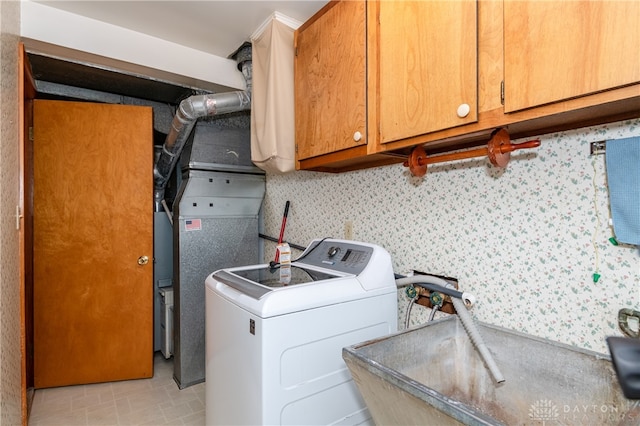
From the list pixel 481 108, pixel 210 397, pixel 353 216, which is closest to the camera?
pixel 481 108

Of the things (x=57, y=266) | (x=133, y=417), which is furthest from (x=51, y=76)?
(x=133, y=417)

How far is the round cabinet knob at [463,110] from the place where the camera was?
1067mm

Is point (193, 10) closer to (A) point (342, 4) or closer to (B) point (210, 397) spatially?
(A) point (342, 4)

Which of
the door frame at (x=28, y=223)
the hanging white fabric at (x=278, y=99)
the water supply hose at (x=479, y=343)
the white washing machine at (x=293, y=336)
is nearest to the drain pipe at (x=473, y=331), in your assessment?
the water supply hose at (x=479, y=343)

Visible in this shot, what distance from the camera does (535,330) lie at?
4.04 feet

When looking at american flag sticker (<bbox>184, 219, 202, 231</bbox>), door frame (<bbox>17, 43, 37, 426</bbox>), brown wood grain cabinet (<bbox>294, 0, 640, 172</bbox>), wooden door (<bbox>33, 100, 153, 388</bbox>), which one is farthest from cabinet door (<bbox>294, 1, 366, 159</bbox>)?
door frame (<bbox>17, 43, 37, 426</bbox>)

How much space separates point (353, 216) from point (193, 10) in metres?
1.56

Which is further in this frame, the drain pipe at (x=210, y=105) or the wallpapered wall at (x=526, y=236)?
the drain pipe at (x=210, y=105)

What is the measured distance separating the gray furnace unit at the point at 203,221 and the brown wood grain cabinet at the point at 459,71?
1.25m

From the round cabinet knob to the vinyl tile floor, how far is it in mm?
2454

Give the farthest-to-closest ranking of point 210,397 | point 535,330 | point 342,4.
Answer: point 210,397 < point 342,4 < point 535,330

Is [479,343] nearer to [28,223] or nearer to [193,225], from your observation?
[193,225]

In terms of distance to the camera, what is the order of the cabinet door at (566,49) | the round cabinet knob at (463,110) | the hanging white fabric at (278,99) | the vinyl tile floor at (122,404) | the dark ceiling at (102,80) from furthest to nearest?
the dark ceiling at (102,80), the vinyl tile floor at (122,404), the hanging white fabric at (278,99), the round cabinet knob at (463,110), the cabinet door at (566,49)

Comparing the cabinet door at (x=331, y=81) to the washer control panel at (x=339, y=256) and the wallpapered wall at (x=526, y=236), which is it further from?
the washer control panel at (x=339, y=256)
